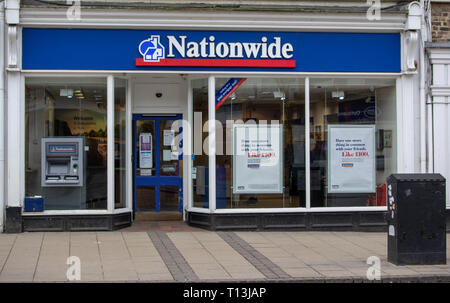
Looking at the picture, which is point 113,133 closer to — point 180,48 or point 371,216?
point 180,48

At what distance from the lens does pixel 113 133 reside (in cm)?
1110

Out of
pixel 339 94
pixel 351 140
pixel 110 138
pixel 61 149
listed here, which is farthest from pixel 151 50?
pixel 351 140

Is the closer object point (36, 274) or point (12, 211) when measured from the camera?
point (36, 274)

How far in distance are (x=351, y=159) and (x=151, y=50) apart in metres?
4.56

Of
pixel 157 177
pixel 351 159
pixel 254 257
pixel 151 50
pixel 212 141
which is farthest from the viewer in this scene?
pixel 157 177

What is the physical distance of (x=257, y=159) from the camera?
452 inches

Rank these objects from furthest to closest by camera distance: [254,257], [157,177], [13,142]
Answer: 1. [157,177]
2. [13,142]
3. [254,257]

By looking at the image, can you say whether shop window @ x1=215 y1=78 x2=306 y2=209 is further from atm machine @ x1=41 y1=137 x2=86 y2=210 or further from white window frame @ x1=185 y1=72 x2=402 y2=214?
atm machine @ x1=41 y1=137 x2=86 y2=210

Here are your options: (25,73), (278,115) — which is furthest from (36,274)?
(278,115)

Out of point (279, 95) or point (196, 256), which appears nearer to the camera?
point (196, 256)

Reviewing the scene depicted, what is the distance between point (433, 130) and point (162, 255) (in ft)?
20.1

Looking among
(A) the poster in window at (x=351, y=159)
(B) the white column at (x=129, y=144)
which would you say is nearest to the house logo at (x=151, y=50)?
(B) the white column at (x=129, y=144)

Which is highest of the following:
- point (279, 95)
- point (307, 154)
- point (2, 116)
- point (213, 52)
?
point (213, 52)

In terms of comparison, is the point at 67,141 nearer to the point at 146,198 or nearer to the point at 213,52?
the point at 146,198
